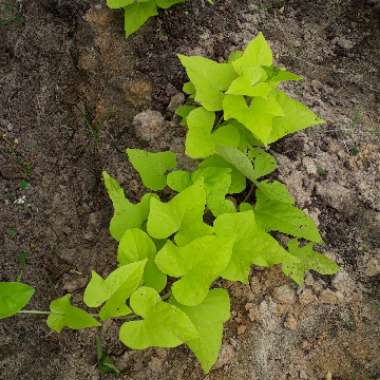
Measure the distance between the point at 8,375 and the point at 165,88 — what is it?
159 cm

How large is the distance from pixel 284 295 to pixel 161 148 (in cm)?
94

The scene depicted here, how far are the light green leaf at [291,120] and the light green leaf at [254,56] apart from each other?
0.76 ft

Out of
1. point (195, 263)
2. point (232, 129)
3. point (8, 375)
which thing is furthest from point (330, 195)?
point (8, 375)

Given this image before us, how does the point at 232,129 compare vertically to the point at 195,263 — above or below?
above

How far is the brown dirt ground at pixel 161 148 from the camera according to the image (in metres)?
2.14

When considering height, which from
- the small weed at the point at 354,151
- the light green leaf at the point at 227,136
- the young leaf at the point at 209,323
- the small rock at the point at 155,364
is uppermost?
the light green leaf at the point at 227,136

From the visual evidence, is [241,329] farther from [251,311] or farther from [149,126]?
[149,126]

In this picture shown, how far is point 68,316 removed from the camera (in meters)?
1.91

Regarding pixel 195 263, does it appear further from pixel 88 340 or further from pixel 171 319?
pixel 88 340

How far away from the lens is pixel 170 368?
6.79ft

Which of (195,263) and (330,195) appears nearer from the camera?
(195,263)

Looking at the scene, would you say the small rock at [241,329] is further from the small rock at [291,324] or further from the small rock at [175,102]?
the small rock at [175,102]

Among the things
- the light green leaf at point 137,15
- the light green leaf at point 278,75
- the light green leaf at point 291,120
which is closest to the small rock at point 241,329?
the light green leaf at point 291,120

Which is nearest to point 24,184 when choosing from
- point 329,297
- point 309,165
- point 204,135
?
point 204,135
